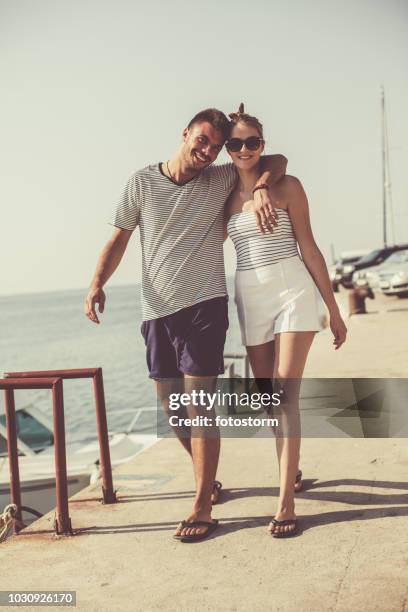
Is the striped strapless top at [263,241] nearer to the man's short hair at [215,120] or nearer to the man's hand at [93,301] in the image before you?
the man's short hair at [215,120]

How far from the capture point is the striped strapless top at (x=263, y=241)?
3.93 metres

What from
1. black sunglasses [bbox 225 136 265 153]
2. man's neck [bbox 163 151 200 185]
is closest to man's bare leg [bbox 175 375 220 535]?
man's neck [bbox 163 151 200 185]

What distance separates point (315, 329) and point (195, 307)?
645 millimetres

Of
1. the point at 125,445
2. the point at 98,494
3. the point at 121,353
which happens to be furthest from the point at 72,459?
the point at 121,353

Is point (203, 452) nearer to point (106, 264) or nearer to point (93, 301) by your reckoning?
point (93, 301)

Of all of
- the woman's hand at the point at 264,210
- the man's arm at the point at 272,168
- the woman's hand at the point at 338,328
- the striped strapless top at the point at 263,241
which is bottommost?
the woman's hand at the point at 338,328

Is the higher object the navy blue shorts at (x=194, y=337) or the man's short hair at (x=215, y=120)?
the man's short hair at (x=215, y=120)

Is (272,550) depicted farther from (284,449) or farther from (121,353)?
(121,353)

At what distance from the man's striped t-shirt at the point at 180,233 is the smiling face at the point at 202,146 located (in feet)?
0.32

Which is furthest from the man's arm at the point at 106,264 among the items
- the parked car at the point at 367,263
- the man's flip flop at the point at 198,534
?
the parked car at the point at 367,263

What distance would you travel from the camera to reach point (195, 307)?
13.0 ft

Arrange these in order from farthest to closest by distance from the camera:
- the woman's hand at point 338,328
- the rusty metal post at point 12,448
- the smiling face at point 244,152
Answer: the rusty metal post at point 12,448 < the woman's hand at point 338,328 < the smiling face at point 244,152

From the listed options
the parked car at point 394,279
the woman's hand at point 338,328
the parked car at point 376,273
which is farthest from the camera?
the parked car at point 376,273

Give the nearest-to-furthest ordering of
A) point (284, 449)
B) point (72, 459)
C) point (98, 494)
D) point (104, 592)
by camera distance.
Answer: point (104, 592)
point (284, 449)
point (98, 494)
point (72, 459)
